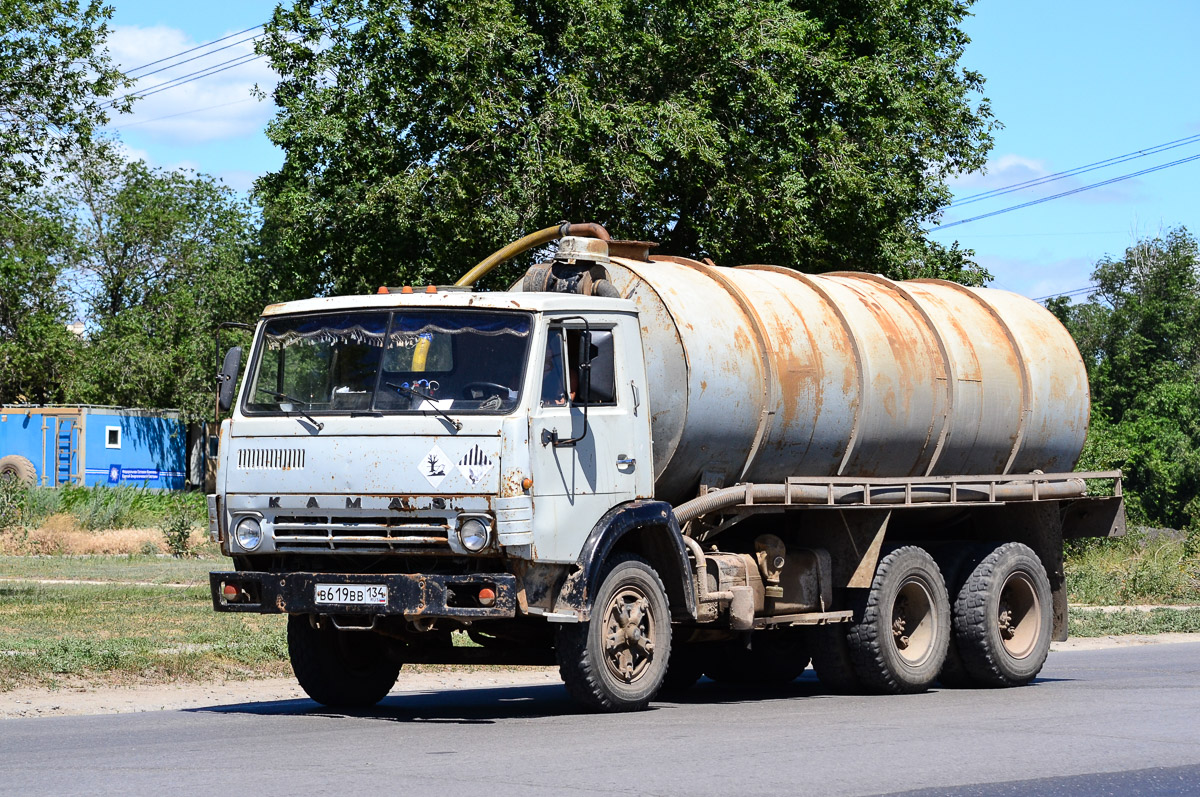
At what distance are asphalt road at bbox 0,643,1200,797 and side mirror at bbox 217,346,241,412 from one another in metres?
2.16

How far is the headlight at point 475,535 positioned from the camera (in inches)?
397

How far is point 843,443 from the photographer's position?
13.3 metres

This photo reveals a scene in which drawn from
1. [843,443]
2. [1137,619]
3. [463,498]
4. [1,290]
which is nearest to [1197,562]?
[1137,619]

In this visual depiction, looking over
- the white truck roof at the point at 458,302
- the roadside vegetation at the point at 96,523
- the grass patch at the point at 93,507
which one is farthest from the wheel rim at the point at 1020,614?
the grass patch at the point at 93,507

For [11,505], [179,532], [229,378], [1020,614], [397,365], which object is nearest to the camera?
[397,365]

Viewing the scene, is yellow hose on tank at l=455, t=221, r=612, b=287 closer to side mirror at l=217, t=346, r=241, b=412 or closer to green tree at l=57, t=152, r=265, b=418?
side mirror at l=217, t=346, r=241, b=412

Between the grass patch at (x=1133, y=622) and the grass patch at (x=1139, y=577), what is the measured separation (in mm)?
2452

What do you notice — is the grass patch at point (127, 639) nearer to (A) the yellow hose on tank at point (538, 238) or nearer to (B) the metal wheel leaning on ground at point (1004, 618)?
(A) the yellow hose on tank at point (538, 238)

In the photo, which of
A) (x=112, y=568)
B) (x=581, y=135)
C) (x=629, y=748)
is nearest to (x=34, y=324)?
(x=112, y=568)

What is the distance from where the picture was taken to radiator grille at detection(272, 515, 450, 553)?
402 inches

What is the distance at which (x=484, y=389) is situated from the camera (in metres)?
10.5

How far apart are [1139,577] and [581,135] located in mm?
12147

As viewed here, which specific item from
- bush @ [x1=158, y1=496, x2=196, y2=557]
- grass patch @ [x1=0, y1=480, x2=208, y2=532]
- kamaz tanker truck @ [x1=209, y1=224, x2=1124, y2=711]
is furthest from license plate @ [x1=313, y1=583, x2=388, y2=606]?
grass patch @ [x1=0, y1=480, x2=208, y2=532]

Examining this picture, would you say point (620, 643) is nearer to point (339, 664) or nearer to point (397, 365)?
point (339, 664)
